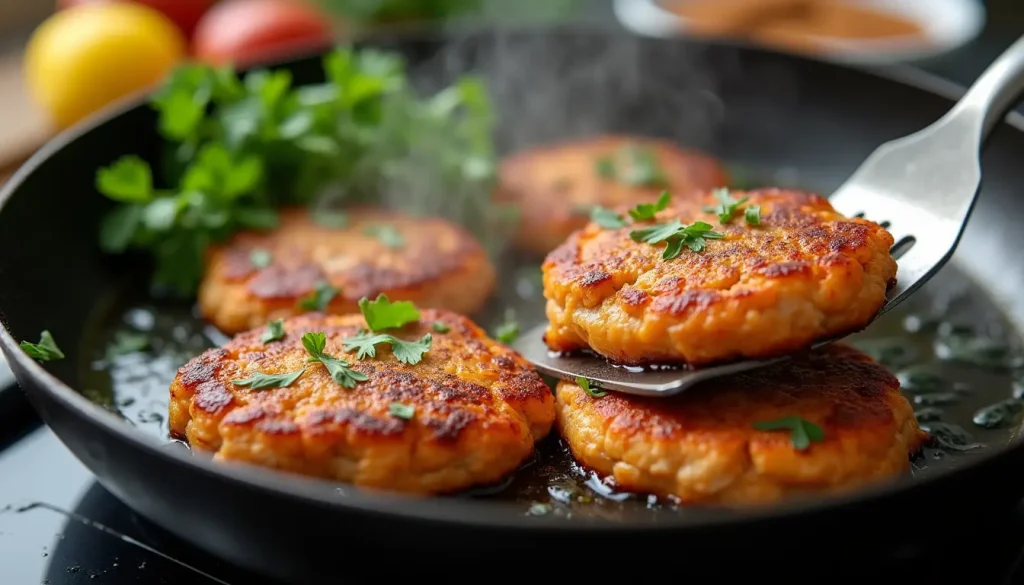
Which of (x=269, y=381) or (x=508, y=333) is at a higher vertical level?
(x=269, y=381)

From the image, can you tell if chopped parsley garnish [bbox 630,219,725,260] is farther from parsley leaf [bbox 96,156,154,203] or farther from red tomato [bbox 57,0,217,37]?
red tomato [bbox 57,0,217,37]

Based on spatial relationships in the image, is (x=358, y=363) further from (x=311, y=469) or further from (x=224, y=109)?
(x=224, y=109)

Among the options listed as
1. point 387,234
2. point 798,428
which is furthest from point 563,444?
point 387,234

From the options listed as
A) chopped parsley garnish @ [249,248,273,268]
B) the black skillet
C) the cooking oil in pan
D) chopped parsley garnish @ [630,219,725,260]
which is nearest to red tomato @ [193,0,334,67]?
the black skillet

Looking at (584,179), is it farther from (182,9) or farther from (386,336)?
(182,9)

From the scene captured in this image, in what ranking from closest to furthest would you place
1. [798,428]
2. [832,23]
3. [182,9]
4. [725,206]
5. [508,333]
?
[798,428] → [725,206] → [508,333] → [832,23] → [182,9]

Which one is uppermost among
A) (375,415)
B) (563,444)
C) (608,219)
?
(608,219)

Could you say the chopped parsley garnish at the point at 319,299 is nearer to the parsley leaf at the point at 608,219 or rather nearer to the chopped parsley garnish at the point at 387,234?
the chopped parsley garnish at the point at 387,234
